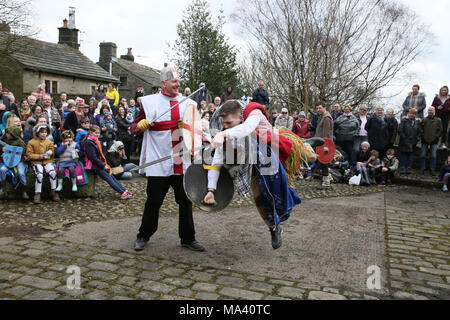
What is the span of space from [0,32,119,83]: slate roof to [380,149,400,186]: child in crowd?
20.8 meters

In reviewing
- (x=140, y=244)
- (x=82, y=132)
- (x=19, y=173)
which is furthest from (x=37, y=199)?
(x=140, y=244)

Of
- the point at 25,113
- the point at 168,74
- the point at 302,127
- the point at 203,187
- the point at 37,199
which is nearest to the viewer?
the point at 203,187

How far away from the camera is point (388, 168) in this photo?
1067 centimetres

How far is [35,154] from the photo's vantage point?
288 inches

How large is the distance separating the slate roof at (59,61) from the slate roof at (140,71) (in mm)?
6097

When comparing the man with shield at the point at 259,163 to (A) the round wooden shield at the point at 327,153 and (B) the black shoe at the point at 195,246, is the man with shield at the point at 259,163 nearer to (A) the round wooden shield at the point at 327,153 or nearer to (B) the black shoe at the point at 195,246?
(B) the black shoe at the point at 195,246

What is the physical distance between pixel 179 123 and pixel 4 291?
2381 mm

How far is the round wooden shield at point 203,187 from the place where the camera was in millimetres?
4075

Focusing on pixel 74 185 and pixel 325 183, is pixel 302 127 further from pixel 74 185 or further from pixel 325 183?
pixel 74 185

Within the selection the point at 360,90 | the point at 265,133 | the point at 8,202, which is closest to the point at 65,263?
the point at 265,133

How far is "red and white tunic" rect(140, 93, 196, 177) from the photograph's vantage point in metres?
4.48

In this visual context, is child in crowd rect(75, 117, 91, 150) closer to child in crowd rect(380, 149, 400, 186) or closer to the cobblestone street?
the cobblestone street

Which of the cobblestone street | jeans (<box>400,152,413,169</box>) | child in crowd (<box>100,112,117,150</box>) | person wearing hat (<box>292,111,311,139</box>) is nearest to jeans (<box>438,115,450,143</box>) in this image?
jeans (<box>400,152,413,169</box>)

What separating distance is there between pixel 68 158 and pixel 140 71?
32.8m
